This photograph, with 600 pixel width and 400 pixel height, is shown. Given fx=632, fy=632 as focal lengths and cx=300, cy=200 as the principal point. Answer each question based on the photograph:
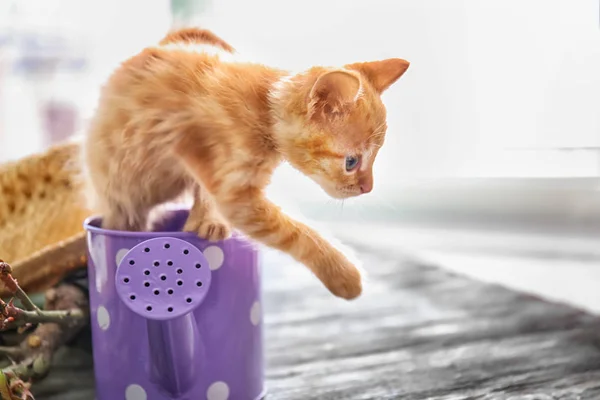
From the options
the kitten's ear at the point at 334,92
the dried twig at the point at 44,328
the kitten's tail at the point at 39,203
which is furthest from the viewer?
the kitten's tail at the point at 39,203

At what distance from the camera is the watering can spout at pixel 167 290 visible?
49 centimetres

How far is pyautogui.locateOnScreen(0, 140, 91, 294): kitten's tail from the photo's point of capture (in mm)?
706

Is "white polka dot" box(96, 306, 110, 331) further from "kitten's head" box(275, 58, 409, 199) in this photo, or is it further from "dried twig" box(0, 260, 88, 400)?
"kitten's head" box(275, 58, 409, 199)

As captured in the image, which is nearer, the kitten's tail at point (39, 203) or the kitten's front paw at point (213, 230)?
the kitten's front paw at point (213, 230)

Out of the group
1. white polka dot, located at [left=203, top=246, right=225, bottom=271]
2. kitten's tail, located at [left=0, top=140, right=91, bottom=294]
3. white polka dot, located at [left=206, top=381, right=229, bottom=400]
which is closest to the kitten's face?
white polka dot, located at [left=203, top=246, right=225, bottom=271]

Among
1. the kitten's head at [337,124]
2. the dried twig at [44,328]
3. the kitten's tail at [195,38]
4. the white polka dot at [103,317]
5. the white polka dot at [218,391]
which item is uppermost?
the kitten's tail at [195,38]

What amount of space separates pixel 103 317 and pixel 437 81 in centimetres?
48

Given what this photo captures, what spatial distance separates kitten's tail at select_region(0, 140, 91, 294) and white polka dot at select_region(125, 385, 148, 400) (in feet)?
0.67

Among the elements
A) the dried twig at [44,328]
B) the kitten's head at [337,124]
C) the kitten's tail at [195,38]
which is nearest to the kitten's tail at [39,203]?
the dried twig at [44,328]

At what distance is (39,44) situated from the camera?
0.88m

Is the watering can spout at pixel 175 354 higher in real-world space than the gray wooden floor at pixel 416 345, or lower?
higher

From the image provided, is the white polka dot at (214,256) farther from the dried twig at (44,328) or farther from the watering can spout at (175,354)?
the dried twig at (44,328)

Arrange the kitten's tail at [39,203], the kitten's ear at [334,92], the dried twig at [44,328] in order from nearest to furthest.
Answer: the kitten's ear at [334,92] → the dried twig at [44,328] → the kitten's tail at [39,203]

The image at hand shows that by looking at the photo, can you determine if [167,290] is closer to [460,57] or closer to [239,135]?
[239,135]
